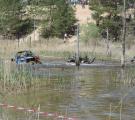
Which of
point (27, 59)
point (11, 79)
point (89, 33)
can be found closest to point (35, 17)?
point (89, 33)

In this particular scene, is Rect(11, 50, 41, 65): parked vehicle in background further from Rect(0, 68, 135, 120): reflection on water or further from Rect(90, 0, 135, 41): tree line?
Rect(90, 0, 135, 41): tree line

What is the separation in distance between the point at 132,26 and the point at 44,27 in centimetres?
1430

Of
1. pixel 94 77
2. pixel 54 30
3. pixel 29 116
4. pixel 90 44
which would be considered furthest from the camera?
pixel 54 30

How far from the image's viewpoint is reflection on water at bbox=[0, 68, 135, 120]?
19172 millimetres

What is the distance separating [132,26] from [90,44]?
756 centimetres

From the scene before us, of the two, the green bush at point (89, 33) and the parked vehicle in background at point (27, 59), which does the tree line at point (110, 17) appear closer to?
the green bush at point (89, 33)

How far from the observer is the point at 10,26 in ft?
275

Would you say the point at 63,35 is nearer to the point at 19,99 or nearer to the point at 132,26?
the point at 132,26

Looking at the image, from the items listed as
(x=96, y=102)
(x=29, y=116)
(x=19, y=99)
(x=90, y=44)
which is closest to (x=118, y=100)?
(x=96, y=102)

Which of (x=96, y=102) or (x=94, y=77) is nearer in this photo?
(x=96, y=102)

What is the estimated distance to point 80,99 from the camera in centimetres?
2414

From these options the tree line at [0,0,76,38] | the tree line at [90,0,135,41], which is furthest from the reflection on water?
the tree line at [0,0,76,38]

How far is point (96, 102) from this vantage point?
23141 mm

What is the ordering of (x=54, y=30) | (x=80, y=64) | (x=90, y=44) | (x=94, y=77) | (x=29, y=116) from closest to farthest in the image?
(x=29, y=116)
(x=94, y=77)
(x=80, y=64)
(x=90, y=44)
(x=54, y=30)
